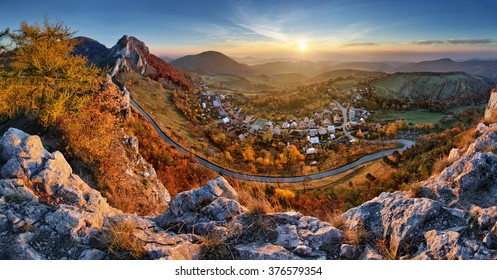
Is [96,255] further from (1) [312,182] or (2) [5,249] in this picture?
(1) [312,182]

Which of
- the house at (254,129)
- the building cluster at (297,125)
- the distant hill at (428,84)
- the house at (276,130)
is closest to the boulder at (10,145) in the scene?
the building cluster at (297,125)

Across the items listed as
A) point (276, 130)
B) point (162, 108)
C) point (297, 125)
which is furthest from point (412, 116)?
point (162, 108)

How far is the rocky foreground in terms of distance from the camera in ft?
12.4

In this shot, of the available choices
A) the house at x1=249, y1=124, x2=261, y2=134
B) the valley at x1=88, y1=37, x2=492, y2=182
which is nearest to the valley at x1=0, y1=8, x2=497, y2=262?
the valley at x1=88, y1=37, x2=492, y2=182

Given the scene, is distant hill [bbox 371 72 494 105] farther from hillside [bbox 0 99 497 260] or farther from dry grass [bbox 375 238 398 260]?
dry grass [bbox 375 238 398 260]

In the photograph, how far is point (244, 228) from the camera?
450cm

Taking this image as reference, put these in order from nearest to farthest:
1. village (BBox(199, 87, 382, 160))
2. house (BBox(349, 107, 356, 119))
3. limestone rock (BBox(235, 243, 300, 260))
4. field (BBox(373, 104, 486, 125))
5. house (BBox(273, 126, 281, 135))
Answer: limestone rock (BBox(235, 243, 300, 260)) → village (BBox(199, 87, 382, 160)) → house (BBox(273, 126, 281, 135)) → field (BBox(373, 104, 486, 125)) → house (BBox(349, 107, 356, 119))

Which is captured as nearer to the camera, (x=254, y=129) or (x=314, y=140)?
(x=314, y=140)

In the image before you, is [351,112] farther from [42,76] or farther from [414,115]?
[42,76]

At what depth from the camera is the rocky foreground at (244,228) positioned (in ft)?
12.4

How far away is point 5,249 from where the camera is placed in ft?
12.3

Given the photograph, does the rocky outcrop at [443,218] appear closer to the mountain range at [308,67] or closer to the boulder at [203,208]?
the boulder at [203,208]

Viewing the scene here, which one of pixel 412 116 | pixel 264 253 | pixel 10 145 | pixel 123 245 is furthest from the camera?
pixel 412 116
